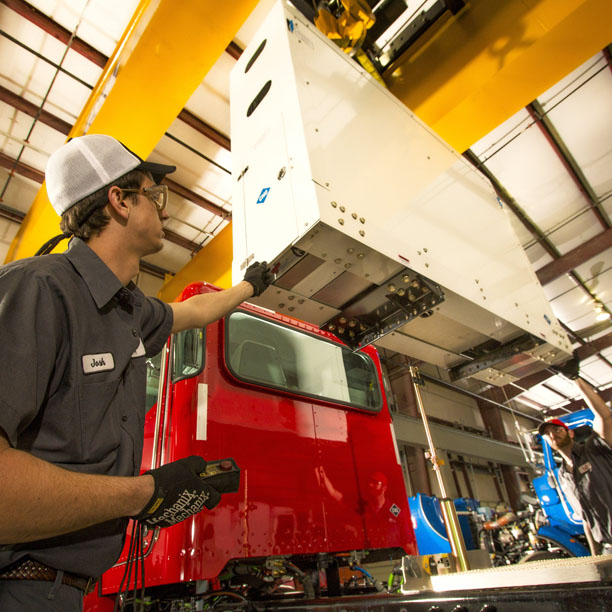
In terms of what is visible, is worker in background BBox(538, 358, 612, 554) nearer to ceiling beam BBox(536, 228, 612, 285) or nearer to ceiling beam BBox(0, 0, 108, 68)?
ceiling beam BBox(0, 0, 108, 68)

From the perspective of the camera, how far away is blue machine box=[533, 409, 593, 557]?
176 inches

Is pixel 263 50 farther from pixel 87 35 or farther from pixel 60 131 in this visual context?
pixel 60 131

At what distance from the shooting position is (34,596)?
798 millimetres

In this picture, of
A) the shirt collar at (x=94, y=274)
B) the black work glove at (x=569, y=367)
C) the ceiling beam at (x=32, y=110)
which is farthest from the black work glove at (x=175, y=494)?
the ceiling beam at (x=32, y=110)

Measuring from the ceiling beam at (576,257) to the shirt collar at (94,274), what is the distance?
31.7 ft

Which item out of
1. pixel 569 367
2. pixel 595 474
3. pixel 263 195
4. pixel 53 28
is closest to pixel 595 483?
pixel 595 474

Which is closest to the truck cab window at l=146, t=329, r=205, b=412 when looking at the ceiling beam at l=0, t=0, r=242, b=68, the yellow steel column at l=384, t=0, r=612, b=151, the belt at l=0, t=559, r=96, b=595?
the belt at l=0, t=559, r=96, b=595

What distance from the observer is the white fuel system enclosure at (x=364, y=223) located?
168 centimetres

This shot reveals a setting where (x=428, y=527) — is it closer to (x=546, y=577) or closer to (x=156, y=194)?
(x=546, y=577)

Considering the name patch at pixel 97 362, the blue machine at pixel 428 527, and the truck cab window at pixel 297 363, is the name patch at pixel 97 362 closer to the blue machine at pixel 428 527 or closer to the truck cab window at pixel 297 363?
the truck cab window at pixel 297 363

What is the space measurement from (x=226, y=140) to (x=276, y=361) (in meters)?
4.06

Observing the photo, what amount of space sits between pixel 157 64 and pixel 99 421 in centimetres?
293

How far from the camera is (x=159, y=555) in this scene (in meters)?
1.95

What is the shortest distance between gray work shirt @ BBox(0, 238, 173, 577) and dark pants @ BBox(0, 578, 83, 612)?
4 cm
